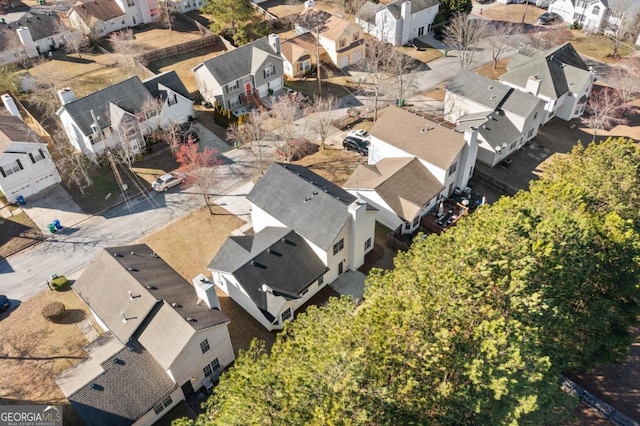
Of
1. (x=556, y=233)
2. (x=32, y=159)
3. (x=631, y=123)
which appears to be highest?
(x=556, y=233)

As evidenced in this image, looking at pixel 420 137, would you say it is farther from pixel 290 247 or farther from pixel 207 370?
pixel 207 370

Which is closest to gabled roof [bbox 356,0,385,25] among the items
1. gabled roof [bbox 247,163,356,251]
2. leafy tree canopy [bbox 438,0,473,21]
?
leafy tree canopy [bbox 438,0,473,21]

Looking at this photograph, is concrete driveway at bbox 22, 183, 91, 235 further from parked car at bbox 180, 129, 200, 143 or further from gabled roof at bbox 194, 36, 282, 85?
gabled roof at bbox 194, 36, 282, 85

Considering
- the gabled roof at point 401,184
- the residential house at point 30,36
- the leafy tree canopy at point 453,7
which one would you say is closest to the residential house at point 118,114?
the gabled roof at point 401,184

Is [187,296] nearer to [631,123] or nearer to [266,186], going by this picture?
[266,186]

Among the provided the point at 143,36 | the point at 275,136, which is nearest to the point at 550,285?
the point at 275,136

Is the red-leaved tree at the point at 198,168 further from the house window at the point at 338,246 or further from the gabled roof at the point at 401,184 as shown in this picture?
the house window at the point at 338,246
